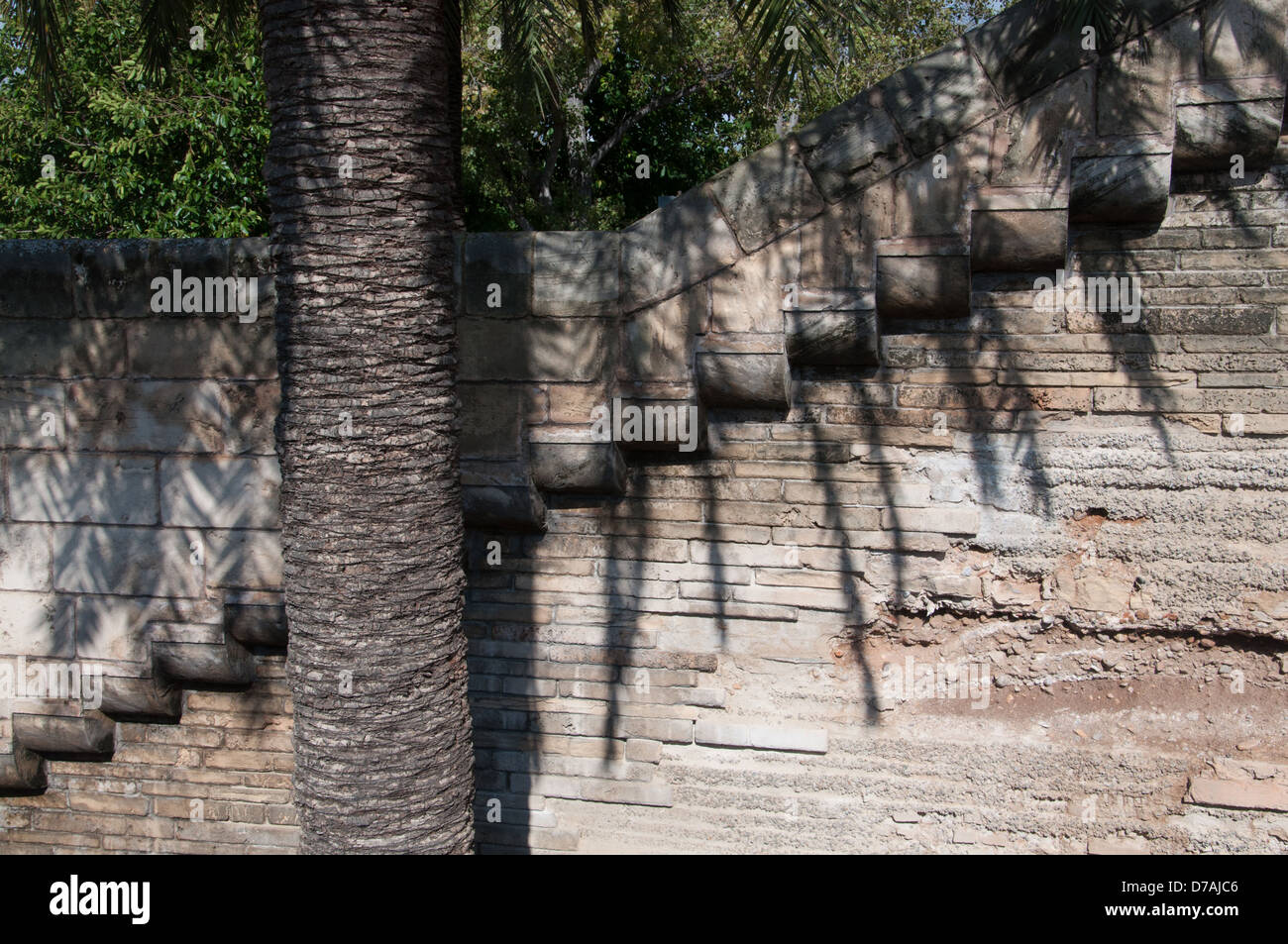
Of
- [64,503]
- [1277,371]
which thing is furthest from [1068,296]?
[64,503]

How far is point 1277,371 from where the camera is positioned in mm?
4102

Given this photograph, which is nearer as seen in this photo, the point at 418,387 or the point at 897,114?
the point at 418,387

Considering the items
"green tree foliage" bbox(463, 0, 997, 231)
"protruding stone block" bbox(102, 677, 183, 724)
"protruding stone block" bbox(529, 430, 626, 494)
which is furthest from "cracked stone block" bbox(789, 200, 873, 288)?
"green tree foliage" bbox(463, 0, 997, 231)

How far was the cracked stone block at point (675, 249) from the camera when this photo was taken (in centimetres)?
430

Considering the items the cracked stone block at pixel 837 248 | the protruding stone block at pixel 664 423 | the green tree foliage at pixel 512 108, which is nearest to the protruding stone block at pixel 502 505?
the protruding stone block at pixel 664 423

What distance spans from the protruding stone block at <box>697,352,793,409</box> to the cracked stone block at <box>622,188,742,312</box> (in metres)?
0.35

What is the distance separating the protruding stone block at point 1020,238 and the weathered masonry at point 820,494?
0.02 metres

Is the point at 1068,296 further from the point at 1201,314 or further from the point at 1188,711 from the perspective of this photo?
the point at 1188,711

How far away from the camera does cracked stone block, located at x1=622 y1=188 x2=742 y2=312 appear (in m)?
4.30

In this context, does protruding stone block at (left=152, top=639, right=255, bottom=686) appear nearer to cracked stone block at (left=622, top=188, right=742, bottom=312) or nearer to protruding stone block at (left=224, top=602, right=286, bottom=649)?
protruding stone block at (left=224, top=602, right=286, bottom=649)

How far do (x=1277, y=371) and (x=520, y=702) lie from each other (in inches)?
142

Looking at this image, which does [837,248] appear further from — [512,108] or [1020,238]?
[512,108]

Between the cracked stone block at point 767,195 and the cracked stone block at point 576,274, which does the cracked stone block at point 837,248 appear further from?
the cracked stone block at point 576,274

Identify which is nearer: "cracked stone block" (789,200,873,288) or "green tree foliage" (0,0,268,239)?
"cracked stone block" (789,200,873,288)
